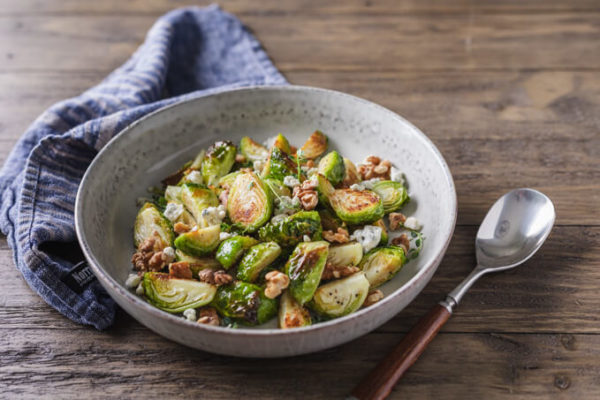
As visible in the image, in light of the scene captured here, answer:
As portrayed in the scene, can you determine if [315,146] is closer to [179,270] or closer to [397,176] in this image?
[397,176]

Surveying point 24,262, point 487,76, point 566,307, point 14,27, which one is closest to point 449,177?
point 566,307

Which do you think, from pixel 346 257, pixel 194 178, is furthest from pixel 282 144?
pixel 346 257


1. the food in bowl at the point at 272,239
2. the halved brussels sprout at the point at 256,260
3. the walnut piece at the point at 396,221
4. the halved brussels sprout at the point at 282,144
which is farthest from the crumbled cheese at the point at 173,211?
the walnut piece at the point at 396,221

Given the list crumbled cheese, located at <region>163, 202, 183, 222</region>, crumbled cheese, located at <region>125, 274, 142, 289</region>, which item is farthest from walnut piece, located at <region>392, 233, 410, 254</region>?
crumbled cheese, located at <region>125, 274, 142, 289</region>

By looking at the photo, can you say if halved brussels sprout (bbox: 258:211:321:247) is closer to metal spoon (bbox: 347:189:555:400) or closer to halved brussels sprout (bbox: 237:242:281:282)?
halved brussels sprout (bbox: 237:242:281:282)

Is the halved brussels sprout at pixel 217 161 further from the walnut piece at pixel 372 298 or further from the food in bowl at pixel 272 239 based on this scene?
the walnut piece at pixel 372 298

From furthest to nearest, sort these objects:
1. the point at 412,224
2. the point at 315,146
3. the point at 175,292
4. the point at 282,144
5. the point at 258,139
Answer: the point at 258,139, the point at 315,146, the point at 282,144, the point at 412,224, the point at 175,292
